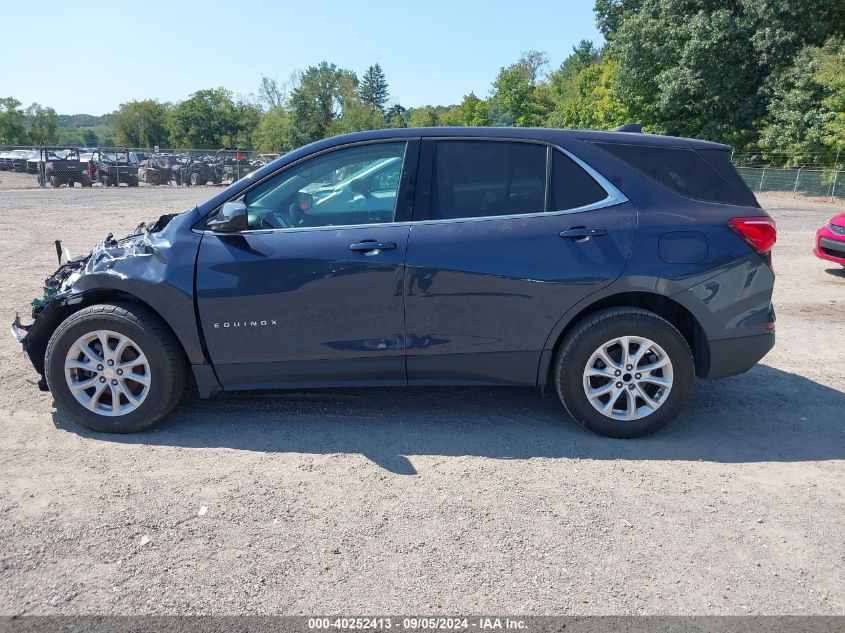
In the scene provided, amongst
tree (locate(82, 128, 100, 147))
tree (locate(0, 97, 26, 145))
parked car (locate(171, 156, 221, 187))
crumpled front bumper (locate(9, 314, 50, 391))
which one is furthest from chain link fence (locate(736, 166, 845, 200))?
tree (locate(82, 128, 100, 147))

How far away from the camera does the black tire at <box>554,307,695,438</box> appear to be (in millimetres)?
4125

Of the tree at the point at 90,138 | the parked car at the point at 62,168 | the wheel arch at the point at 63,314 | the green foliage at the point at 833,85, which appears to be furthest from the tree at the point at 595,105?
the tree at the point at 90,138

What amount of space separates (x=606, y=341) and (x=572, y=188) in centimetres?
97

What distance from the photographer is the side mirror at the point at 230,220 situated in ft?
13.2

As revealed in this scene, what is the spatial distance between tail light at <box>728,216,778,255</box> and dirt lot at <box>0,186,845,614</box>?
122 cm

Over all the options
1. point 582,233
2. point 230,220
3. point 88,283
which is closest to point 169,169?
point 88,283

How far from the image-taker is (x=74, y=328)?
415 cm

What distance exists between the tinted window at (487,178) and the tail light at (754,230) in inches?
47.2

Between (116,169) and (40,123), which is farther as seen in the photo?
(40,123)

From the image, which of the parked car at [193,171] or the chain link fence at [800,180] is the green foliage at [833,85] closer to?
the chain link fence at [800,180]

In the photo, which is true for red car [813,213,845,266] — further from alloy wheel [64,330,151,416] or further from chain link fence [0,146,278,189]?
chain link fence [0,146,278,189]

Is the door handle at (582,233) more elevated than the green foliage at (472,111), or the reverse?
the green foliage at (472,111)

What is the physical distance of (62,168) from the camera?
1166 inches

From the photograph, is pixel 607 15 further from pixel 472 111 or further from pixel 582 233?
pixel 582 233
